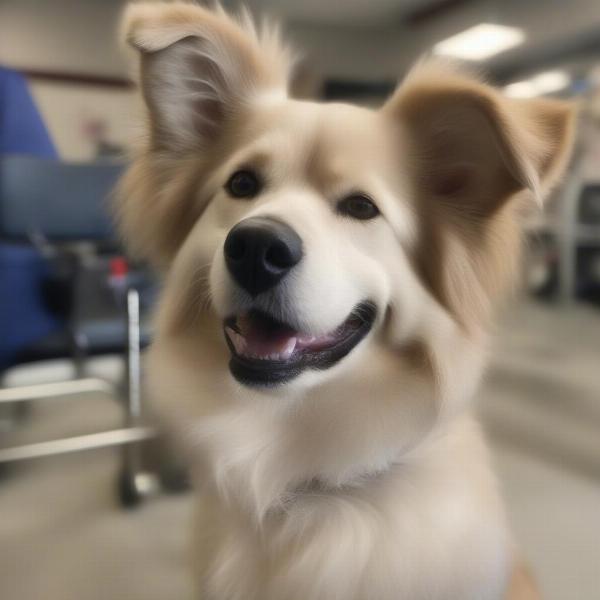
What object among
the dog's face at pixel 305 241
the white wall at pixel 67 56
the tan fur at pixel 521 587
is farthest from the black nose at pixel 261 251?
the white wall at pixel 67 56

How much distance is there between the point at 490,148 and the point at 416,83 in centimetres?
16

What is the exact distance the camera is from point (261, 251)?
0.73m

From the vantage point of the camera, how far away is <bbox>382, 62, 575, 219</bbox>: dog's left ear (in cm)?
76

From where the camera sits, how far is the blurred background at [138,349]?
1.49 meters

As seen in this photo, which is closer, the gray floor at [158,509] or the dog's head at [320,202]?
the dog's head at [320,202]

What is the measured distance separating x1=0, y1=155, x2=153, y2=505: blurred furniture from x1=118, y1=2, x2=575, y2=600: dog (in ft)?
2.65

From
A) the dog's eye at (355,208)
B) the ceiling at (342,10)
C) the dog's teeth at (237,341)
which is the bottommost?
the dog's teeth at (237,341)

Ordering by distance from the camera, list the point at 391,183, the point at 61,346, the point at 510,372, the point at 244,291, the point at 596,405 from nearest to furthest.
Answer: the point at 244,291 → the point at 391,183 → the point at 61,346 → the point at 596,405 → the point at 510,372

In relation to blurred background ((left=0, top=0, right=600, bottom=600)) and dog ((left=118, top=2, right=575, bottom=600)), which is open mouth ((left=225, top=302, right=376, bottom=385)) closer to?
dog ((left=118, top=2, right=575, bottom=600))

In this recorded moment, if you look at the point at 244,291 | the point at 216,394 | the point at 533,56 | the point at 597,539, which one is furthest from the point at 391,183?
the point at 533,56

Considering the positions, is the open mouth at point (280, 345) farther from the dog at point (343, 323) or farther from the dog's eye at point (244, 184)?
the dog's eye at point (244, 184)

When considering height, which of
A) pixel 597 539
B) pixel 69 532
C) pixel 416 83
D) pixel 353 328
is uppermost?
pixel 416 83

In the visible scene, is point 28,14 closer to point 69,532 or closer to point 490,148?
point 69,532

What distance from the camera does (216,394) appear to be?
3.08ft
